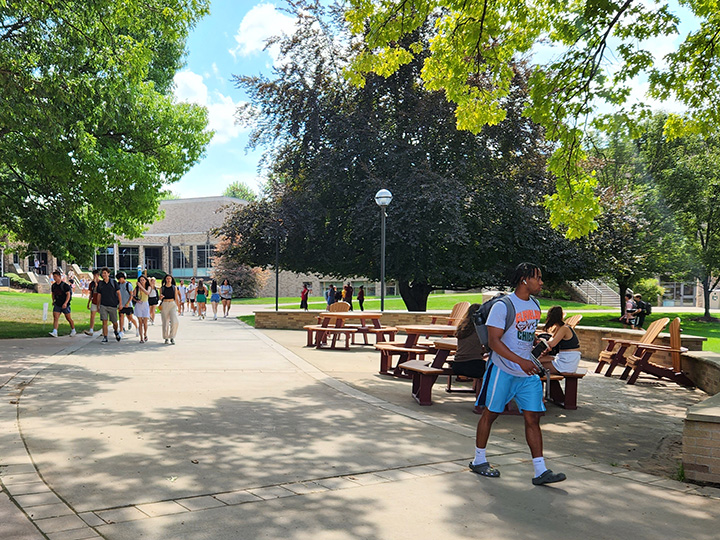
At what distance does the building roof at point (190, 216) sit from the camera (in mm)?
65812

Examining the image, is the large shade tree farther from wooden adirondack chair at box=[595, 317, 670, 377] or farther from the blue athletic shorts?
the blue athletic shorts

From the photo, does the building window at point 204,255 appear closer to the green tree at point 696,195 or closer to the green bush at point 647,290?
the green bush at point 647,290

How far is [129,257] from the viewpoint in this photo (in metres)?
68.7

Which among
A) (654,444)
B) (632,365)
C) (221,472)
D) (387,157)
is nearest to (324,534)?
(221,472)

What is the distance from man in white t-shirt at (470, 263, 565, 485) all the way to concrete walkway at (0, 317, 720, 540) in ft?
0.83

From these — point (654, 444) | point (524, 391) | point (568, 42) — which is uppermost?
point (568, 42)

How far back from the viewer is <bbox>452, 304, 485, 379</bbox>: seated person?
8.27 metres

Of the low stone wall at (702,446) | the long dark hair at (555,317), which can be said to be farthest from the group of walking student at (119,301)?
the low stone wall at (702,446)

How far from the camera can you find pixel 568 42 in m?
11.2

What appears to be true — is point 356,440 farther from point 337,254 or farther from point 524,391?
point 337,254

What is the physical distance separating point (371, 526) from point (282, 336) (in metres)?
14.9

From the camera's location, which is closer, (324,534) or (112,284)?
(324,534)

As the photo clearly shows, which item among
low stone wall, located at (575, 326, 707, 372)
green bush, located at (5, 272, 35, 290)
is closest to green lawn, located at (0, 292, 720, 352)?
low stone wall, located at (575, 326, 707, 372)

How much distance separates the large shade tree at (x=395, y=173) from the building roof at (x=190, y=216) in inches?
1541
